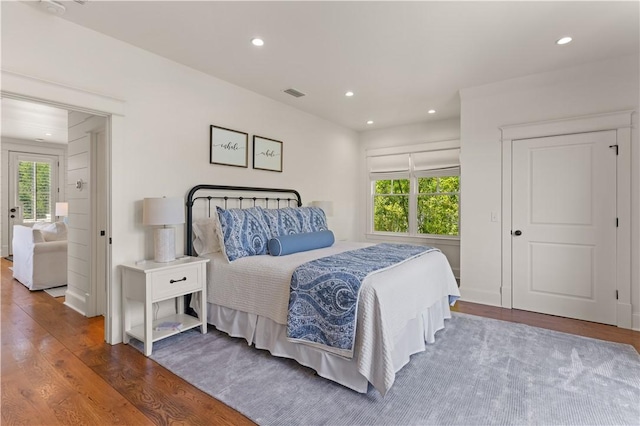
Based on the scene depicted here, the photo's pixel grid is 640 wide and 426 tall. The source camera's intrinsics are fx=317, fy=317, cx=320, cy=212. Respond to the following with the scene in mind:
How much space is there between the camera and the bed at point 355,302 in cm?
197

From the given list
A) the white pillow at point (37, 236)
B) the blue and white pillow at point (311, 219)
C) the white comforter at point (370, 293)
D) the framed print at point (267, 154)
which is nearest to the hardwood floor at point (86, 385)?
the white comforter at point (370, 293)

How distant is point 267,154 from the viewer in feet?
13.8

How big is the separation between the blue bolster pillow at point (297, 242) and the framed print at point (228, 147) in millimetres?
1213

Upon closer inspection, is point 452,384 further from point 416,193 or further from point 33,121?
point 33,121

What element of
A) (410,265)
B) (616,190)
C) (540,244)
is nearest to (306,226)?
(410,265)

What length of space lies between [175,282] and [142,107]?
5.35 ft

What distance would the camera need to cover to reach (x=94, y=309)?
342cm

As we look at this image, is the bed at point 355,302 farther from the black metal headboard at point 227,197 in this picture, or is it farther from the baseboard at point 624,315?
the baseboard at point 624,315

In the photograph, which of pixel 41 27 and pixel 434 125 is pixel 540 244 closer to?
pixel 434 125

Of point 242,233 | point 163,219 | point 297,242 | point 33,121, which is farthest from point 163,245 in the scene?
point 33,121

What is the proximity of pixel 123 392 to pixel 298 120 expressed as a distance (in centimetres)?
383

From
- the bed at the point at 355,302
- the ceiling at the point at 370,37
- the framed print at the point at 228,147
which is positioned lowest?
the bed at the point at 355,302

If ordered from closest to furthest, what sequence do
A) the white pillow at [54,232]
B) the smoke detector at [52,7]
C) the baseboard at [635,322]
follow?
the smoke detector at [52,7], the baseboard at [635,322], the white pillow at [54,232]

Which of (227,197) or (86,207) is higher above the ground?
(227,197)
